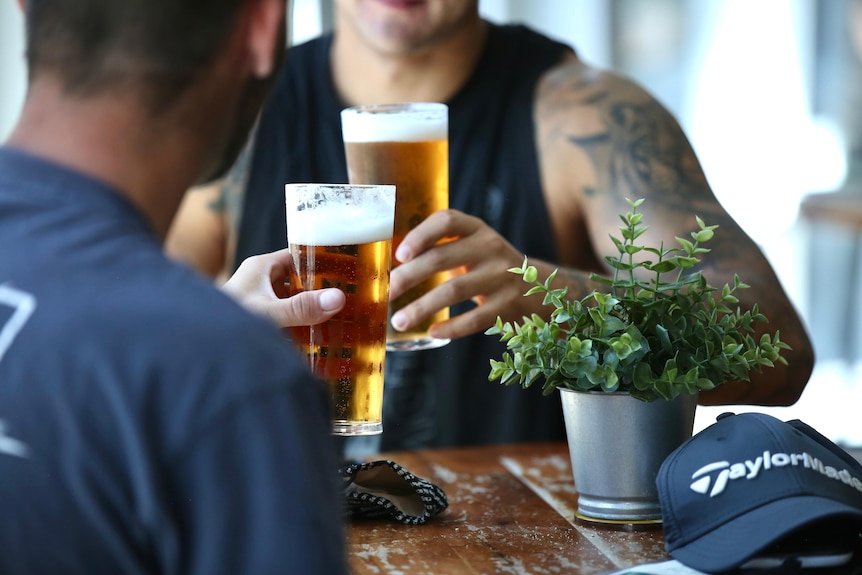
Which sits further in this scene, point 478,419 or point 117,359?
point 478,419

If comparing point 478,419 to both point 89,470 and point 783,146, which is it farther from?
point 783,146

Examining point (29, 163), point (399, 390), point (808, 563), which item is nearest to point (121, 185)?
point (29, 163)

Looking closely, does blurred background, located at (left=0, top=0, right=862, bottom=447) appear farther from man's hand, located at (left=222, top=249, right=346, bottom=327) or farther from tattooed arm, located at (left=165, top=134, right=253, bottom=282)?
man's hand, located at (left=222, top=249, right=346, bottom=327)

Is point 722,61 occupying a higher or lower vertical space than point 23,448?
higher

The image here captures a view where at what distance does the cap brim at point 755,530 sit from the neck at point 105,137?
22.7 inches

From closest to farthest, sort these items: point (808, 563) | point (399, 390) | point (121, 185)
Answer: point (121, 185)
point (808, 563)
point (399, 390)

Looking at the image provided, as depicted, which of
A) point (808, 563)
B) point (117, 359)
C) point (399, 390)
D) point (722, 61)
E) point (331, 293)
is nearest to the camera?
point (117, 359)

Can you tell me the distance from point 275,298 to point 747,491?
1.66ft

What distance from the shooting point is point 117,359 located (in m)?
0.66

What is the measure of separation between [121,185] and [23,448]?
0.63 feet

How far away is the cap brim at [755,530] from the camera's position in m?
0.96

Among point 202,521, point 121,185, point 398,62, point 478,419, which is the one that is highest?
point 398,62

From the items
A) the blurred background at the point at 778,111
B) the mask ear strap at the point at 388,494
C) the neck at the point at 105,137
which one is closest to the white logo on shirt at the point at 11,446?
the neck at the point at 105,137

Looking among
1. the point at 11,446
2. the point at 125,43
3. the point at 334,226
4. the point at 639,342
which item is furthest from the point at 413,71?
the point at 11,446
